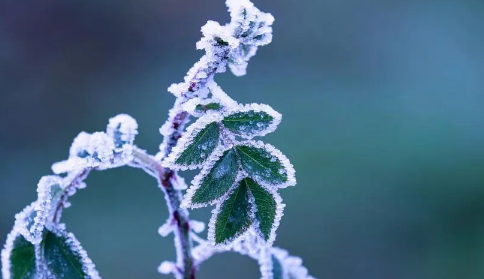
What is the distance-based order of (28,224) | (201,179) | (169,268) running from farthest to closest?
(169,268), (28,224), (201,179)

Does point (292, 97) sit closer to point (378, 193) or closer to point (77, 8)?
point (378, 193)

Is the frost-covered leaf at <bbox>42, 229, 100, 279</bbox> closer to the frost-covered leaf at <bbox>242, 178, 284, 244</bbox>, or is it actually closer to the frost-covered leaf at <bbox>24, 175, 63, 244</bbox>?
the frost-covered leaf at <bbox>24, 175, 63, 244</bbox>

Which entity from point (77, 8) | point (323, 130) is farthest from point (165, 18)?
point (323, 130)

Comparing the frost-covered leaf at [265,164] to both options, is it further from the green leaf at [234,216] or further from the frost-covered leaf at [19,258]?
the frost-covered leaf at [19,258]

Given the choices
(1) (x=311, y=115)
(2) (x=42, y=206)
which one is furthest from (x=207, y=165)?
(1) (x=311, y=115)

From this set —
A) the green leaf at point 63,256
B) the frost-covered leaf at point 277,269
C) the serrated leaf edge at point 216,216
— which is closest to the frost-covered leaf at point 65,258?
the green leaf at point 63,256

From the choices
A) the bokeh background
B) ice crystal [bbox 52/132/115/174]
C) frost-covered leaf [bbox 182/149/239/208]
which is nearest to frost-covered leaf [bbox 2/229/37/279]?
ice crystal [bbox 52/132/115/174]

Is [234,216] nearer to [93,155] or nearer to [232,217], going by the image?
[232,217]
